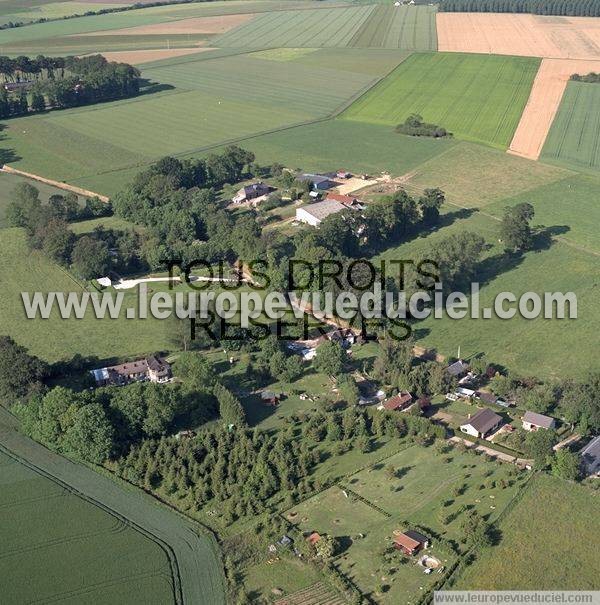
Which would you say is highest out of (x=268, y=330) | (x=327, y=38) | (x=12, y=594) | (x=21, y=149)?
(x=327, y=38)

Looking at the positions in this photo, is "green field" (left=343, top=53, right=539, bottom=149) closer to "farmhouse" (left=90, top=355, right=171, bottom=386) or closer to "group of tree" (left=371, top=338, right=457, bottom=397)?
"group of tree" (left=371, top=338, right=457, bottom=397)

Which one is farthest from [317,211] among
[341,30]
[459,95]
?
[341,30]

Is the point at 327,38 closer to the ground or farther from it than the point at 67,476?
farther from it

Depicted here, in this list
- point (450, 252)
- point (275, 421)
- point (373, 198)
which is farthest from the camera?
point (373, 198)

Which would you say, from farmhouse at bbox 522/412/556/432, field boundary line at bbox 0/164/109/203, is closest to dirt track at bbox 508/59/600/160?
field boundary line at bbox 0/164/109/203

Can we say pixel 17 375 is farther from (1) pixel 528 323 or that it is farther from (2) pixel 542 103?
(2) pixel 542 103

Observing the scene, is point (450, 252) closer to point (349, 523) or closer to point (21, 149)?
point (349, 523)

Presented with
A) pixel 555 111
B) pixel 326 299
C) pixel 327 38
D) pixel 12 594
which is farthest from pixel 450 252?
pixel 327 38
